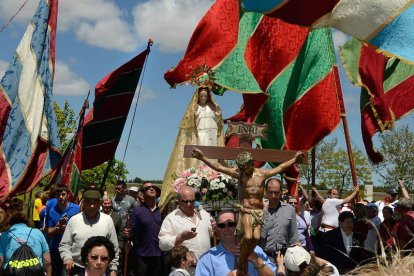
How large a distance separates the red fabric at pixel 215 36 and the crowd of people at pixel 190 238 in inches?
120

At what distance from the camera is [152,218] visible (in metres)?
7.91

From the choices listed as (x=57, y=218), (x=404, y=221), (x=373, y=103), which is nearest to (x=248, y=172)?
(x=404, y=221)

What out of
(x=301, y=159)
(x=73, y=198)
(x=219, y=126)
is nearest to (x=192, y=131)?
(x=219, y=126)

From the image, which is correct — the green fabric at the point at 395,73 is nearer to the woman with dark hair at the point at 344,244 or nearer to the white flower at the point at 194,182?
the woman with dark hair at the point at 344,244

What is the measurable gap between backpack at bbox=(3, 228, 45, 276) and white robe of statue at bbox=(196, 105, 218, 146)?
4.85 m

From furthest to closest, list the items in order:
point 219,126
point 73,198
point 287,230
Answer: point 219,126 → point 73,198 → point 287,230

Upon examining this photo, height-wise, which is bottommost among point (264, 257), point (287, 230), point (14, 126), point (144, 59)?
point (264, 257)

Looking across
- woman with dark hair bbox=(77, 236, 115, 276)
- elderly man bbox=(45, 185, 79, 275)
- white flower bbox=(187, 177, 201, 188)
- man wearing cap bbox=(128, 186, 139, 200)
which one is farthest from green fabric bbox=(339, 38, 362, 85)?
woman with dark hair bbox=(77, 236, 115, 276)

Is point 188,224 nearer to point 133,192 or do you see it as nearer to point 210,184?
point 210,184

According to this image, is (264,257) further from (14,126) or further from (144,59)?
(144,59)

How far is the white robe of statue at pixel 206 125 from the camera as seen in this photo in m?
10.6

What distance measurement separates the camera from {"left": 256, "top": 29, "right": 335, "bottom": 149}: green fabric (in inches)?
429

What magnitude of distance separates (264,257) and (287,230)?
2.28 m

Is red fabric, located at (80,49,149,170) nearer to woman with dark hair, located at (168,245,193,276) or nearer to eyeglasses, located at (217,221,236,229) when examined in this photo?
woman with dark hair, located at (168,245,193,276)
